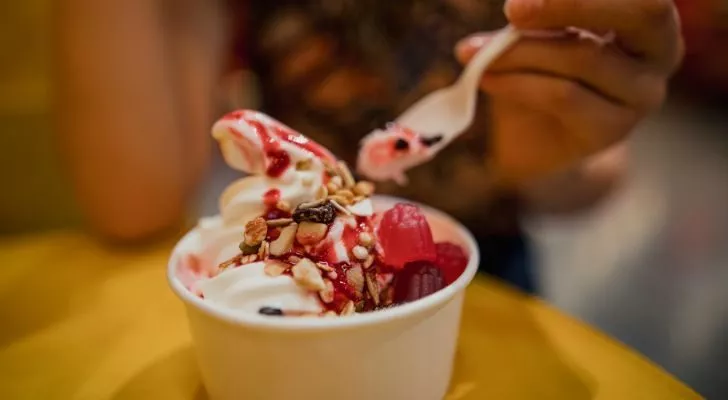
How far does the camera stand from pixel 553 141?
0.78 metres

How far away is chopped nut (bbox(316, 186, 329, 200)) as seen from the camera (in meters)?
0.51

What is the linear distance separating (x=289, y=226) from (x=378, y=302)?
8cm

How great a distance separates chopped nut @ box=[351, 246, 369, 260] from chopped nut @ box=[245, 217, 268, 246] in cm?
Result: 6

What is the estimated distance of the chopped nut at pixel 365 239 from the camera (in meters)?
0.49

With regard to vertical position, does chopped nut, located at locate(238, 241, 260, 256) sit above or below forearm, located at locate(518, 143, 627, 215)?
above

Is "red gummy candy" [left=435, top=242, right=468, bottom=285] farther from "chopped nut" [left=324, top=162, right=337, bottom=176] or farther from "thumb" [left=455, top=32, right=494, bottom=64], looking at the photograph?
"thumb" [left=455, top=32, right=494, bottom=64]

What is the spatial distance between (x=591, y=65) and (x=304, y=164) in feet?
0.95

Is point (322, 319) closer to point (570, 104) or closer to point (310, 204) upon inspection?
point (310, 204)

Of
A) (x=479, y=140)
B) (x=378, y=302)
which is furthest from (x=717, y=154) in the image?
(x=378, y=302)

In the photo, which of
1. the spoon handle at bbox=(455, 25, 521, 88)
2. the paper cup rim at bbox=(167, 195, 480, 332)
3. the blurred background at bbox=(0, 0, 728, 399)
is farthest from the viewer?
the blurred background at bbox=(0, 0, 728, 399)

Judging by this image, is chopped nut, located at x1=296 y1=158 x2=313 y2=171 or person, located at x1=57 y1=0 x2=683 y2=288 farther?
person, located at x1=57 y1=0 x2=683 y2=288

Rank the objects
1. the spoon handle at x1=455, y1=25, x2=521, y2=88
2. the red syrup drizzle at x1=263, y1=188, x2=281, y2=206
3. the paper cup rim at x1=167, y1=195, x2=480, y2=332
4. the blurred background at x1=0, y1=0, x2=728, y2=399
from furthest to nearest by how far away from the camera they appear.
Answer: the blurred background at x1=0, y1=0, x2=728, y2=399, the spoon handle at x1=455, y1=25, x2=521, y2=88, the red syrup drizzle at x1=263, y1=188, x2=281, y2=206, the paper cup rim at x1=167, y1=195, x2=480, y2=332

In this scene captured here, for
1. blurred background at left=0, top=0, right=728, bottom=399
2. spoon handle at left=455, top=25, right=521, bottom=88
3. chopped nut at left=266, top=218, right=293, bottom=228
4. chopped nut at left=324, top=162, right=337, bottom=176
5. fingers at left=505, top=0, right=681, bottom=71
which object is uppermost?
fingers at left=505, top=0, right=681, bottom=71

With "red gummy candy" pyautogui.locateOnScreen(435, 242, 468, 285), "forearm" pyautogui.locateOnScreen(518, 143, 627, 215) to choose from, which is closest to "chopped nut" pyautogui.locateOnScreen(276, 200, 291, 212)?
"red gummy candy" pyautogui.locateOnScreen(435, 242, 468, 285)
